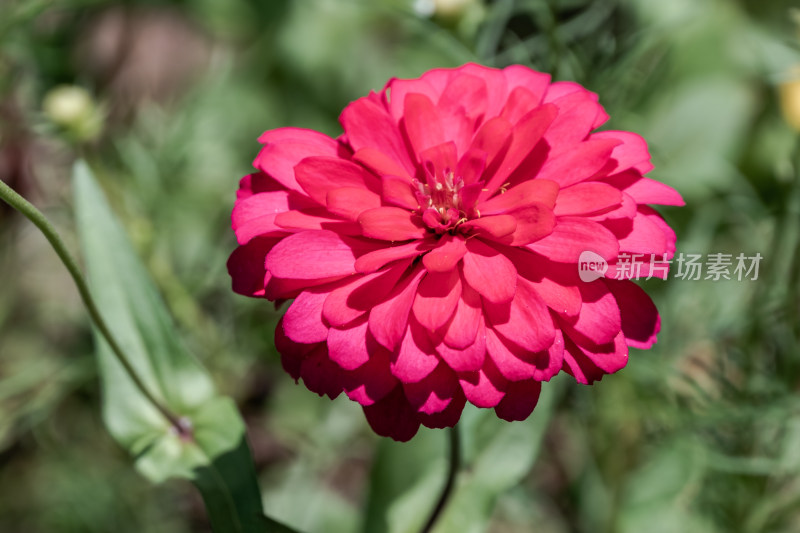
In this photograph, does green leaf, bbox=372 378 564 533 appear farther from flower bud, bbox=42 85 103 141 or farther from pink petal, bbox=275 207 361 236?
flower bud, bbox=42 85 103 141

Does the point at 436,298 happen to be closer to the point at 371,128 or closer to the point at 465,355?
the point at 465,355

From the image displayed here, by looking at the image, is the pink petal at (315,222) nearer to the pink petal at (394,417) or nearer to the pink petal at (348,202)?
the pink petal at (348,202)

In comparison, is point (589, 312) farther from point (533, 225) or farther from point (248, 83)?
point (248, 83)

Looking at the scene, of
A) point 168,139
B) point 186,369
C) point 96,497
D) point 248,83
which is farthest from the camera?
point 248,83

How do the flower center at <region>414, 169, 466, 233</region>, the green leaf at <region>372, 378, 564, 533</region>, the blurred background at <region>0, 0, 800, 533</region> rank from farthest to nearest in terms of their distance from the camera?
1. the blurred background at <region>0, 0, 800, 533</region>
2. the green leaf at <region>372, 378, 564, 533</region>
3. the flower center at <region>414, 169, 466, 233</region>

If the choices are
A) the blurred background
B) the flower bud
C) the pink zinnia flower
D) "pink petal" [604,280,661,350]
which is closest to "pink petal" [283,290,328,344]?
the pink zinnia flower

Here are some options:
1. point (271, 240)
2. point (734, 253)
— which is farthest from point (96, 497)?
point (734, 253)
